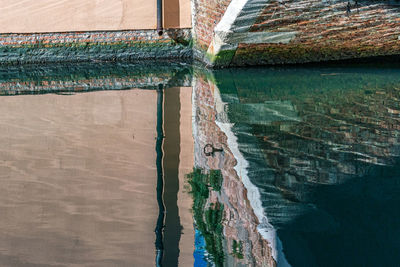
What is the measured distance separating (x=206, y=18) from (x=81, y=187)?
330cm

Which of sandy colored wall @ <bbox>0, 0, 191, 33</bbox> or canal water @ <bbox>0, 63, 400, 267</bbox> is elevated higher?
sandy colored wall @ <bbox>0, 0, 191, 33</bbox>

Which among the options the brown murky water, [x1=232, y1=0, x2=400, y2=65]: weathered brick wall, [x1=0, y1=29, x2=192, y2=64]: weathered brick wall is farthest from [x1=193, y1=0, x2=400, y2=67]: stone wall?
the brown murky water

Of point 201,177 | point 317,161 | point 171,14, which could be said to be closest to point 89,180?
point 201,177

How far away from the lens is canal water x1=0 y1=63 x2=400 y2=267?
56.5 inches

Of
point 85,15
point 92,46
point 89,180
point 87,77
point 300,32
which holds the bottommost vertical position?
point 89,180

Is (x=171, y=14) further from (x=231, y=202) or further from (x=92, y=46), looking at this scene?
(x=231, y=202)

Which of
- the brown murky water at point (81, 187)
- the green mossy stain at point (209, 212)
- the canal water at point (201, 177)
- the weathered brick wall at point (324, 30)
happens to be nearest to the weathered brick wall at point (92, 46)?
the weathered brick wall at point (324, 30)

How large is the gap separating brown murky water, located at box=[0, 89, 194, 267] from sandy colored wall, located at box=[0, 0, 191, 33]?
2320 millimetres

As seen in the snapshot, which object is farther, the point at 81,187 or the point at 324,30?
the point at 324,30

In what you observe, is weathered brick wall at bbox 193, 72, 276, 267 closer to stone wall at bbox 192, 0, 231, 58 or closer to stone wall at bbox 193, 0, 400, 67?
stone wall at bbox 193, 0, 400, 67

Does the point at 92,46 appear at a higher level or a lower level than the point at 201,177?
higher

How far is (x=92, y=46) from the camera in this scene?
5.61 metres

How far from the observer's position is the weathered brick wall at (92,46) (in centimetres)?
553

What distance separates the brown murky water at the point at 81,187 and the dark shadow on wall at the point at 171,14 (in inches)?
92.2
